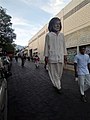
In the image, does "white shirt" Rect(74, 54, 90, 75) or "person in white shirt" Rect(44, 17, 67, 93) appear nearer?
"white shirt" Rect(74, 54, 90, 75)

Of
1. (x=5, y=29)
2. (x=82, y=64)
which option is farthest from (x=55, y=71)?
(x=5, y=29)

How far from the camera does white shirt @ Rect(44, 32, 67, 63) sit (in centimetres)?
761

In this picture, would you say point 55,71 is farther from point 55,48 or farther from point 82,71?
point 82,71

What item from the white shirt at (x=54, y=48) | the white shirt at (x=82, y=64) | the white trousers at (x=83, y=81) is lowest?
the white trousers at (x=83, y=81)

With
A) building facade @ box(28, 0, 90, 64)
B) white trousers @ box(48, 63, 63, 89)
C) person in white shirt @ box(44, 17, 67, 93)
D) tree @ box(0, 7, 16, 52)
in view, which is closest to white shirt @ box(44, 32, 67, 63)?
person in white shirt @ box(44, 17, 67, 93)

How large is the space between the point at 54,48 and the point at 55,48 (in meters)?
0.03

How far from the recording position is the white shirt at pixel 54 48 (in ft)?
25.0

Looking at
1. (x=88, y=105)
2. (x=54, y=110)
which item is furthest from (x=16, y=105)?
(x=88, y=105)

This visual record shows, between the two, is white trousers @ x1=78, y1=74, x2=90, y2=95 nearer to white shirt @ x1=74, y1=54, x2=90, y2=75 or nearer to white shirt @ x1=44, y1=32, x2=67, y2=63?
white shirt @ x1=74, y1=54, x2=90, y2=75

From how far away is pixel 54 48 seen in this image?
7637 millimetres

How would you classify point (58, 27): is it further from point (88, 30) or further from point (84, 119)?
point (88, 30)

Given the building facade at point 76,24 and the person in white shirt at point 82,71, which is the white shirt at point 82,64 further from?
the building facade at point 76,24

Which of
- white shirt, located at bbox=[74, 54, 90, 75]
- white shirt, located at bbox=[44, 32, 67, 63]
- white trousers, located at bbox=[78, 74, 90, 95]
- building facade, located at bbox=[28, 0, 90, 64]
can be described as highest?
building facade, located at bbox=[28, 0, 90, 64]

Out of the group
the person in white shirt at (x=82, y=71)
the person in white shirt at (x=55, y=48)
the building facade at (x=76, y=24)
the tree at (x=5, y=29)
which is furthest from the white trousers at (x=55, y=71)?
the tree at (x=5, y=29)
